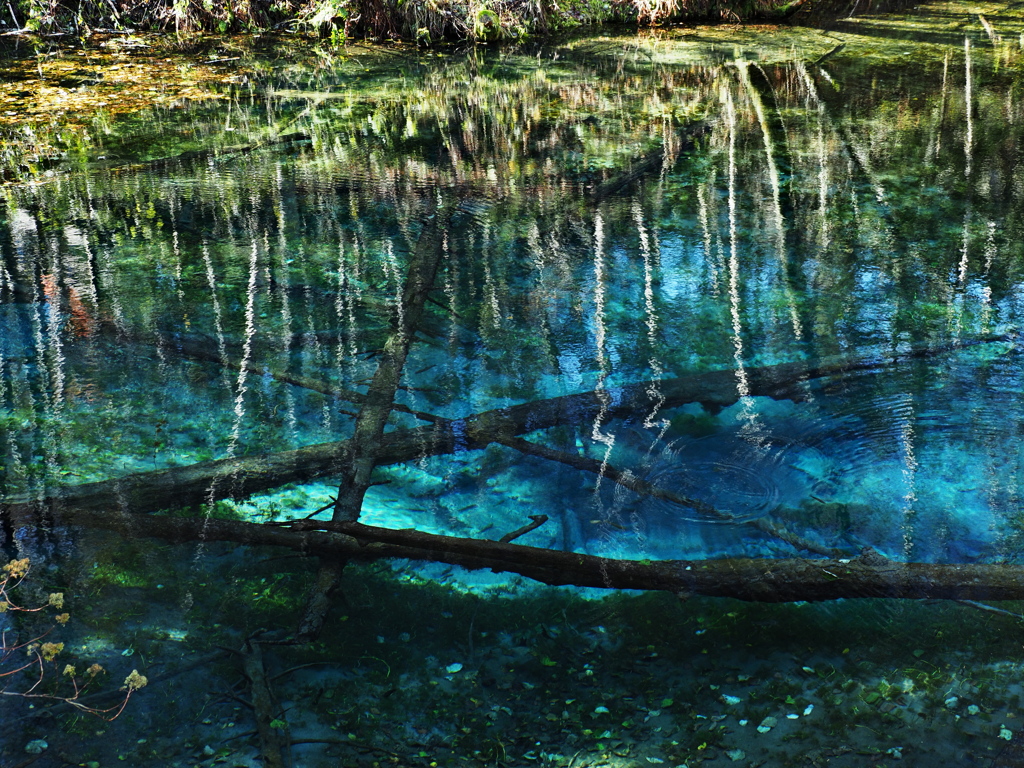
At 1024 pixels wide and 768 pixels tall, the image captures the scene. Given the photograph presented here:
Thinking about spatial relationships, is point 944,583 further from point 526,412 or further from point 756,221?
point 756,221

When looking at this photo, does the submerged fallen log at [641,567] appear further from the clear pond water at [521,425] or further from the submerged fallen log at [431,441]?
the submerged fallen log at [431,441]

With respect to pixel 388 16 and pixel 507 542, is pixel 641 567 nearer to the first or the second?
pixel 507 542

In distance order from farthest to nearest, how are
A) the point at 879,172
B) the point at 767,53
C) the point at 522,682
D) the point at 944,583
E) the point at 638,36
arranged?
the point at 638,36, the point at 767,53, the point at 879,172, the point at 944,583, the point at 522,682

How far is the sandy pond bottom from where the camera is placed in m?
2.47

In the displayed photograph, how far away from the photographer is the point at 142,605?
299cm

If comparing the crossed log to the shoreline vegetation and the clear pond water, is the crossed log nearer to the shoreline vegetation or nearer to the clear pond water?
the clear pond water

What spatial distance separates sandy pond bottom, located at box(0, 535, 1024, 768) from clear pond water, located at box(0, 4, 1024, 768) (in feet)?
0.04

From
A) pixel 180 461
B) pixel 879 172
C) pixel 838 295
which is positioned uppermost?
pixel 879 172

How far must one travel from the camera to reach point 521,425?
3.87 meters

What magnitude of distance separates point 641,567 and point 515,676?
1.94 feet

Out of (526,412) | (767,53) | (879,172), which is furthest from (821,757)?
(767,53)

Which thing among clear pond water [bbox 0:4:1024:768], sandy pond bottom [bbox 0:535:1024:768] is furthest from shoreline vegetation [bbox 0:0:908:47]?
sandy pond bottom [bbox 0:535:1024:768]

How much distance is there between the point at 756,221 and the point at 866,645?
3739mm

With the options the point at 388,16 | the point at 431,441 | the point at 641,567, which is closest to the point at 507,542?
the point at 641,567
